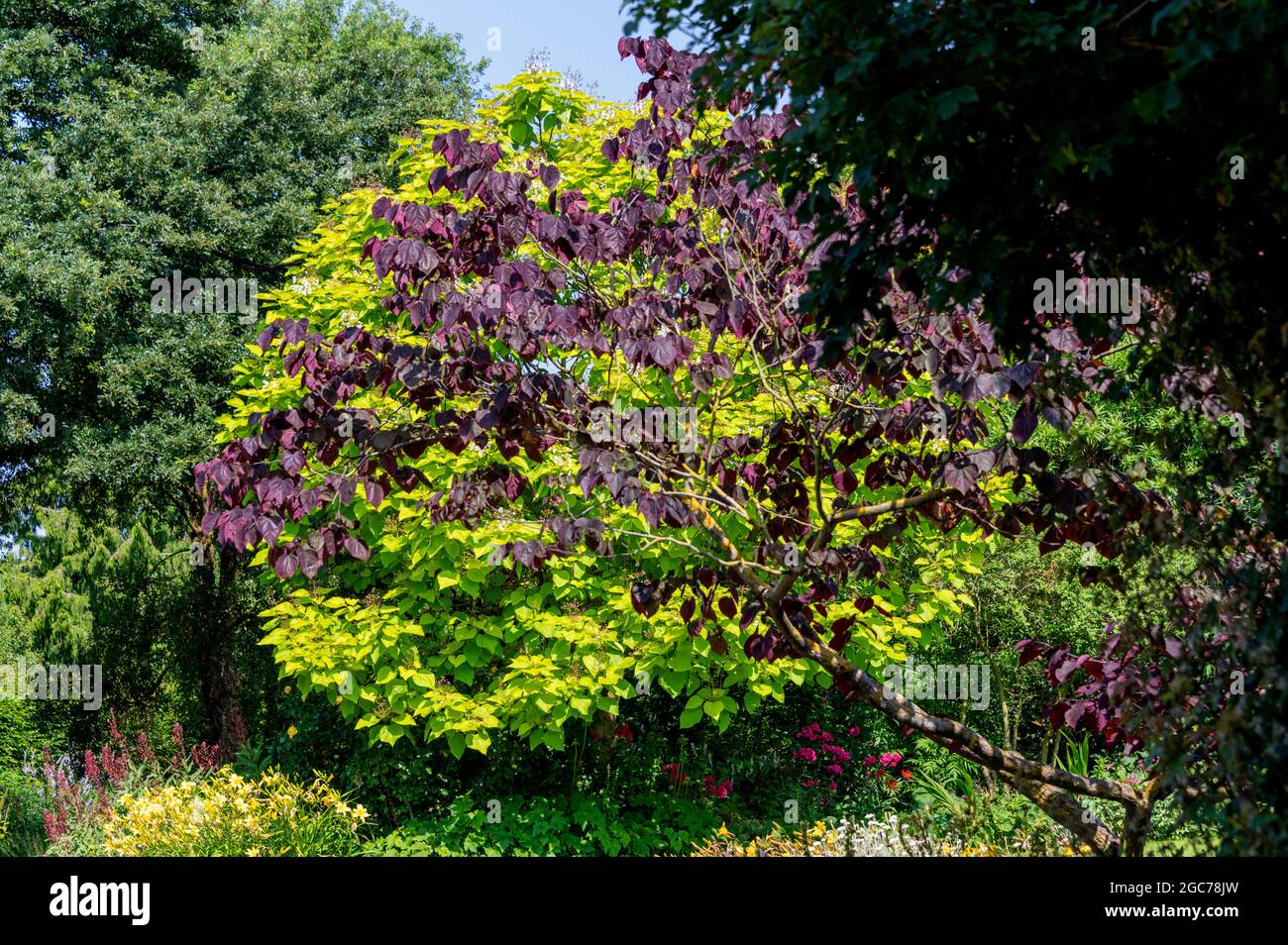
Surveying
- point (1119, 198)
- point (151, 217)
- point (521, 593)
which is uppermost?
point (151, 217)

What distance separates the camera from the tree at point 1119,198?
2.86 m

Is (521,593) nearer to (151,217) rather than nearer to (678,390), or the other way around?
(678,390)

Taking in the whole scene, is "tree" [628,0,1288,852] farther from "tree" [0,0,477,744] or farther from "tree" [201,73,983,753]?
"tree" [0,0,477,744]

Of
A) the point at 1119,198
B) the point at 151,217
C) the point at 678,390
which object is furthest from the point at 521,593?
the point at 151,217

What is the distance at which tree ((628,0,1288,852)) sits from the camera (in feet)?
9.38

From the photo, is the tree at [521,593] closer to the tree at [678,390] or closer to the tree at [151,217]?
the tree at [678,390]

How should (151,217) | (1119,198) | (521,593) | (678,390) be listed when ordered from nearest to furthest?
(1119,198) → (678,390) → (521,593) → (151,217)

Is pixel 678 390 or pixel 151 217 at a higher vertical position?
pixel 151 217

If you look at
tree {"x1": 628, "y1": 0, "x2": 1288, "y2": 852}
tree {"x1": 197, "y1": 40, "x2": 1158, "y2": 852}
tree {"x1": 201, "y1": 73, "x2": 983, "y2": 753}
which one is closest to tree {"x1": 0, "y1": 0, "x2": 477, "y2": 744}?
tree {"x1": 201, "y1": 73, "x2": 983, "y2": 753}

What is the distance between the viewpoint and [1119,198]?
3381mm
